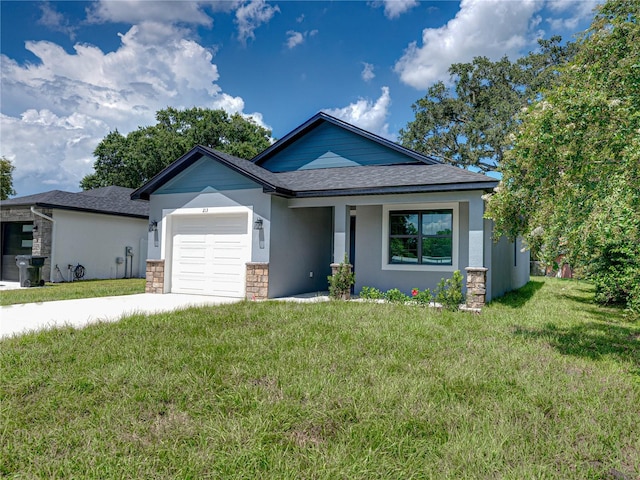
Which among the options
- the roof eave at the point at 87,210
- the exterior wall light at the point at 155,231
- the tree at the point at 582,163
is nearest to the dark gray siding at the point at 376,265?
the tree at the point at 582,163

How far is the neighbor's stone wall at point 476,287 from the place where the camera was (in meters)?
8.84

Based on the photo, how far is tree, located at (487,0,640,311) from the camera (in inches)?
180

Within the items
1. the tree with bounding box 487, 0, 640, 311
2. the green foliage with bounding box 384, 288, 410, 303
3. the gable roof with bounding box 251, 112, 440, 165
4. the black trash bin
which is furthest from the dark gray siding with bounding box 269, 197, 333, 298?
the black trash bin

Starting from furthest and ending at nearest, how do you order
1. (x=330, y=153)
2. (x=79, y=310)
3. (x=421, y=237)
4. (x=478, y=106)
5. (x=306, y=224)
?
(x=478, y=106) < (x=330, y=153) < (x=306, y=224) < (x=421, y=237) < (x=79, y=310)

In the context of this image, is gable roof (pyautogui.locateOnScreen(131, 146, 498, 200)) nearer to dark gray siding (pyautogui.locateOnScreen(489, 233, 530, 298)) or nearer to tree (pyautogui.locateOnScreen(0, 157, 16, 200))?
dark gray siding (pyautogui.locateOnScreen(489, 233, 530, 298))

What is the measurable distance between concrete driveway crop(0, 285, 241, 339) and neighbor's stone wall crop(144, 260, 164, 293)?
805 mm

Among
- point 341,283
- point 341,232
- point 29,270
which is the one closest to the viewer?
point 341,283

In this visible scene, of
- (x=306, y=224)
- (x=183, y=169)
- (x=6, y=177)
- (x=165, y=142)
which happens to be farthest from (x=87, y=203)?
(x=6, y=177)

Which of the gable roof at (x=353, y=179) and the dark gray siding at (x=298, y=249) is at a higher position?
the gable roof at (x=353, y=179)

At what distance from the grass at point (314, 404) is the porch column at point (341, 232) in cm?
415

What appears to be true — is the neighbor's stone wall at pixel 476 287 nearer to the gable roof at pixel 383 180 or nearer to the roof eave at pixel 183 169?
the gable roof at pixel 383 180

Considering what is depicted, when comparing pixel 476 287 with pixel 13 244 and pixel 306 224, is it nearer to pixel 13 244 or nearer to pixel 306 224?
pixel 306 224

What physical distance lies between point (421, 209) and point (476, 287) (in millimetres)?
2946

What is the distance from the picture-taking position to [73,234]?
15586 mm
